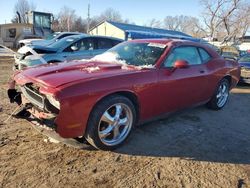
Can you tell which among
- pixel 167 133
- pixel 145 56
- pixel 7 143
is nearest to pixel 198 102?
pixel 167 133

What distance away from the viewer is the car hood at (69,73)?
352 centimetres

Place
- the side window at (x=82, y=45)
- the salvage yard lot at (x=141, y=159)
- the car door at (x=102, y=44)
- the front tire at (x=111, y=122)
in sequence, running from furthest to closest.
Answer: the car door at (x=102, y=44) < the side window at (x=82, y=45) < the front tire at (x=111, y=122) < the salvage yard lot at (x=141, y=159)

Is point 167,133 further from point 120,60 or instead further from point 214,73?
point 214,73

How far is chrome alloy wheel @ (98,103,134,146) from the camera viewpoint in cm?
383

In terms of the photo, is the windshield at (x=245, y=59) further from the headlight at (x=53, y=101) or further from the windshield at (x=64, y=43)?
the headlight at (x=53, y=101)

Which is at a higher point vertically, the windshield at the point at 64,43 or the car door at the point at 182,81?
the windshield at the point at 64,43

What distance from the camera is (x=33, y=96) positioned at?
12.3 ft

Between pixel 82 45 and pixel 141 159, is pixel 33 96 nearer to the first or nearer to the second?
pixel 141 159

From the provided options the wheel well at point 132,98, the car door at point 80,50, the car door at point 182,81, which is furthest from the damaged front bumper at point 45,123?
the car door at point 80,50

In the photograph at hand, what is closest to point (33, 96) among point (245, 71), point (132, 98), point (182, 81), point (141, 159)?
point (132, 98)

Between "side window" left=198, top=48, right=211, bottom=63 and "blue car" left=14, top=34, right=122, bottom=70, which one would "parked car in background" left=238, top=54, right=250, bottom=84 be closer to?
"side window" left=198, top=48, right=211, bottom=63

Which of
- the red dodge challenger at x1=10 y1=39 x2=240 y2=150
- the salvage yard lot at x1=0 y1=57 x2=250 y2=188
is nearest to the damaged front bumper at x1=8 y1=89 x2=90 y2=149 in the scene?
the red dodge challenger at x1=10 y1=39 x2=240 y2=150

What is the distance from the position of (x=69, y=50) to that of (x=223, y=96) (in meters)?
4.94

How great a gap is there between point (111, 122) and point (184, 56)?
2.06 m
